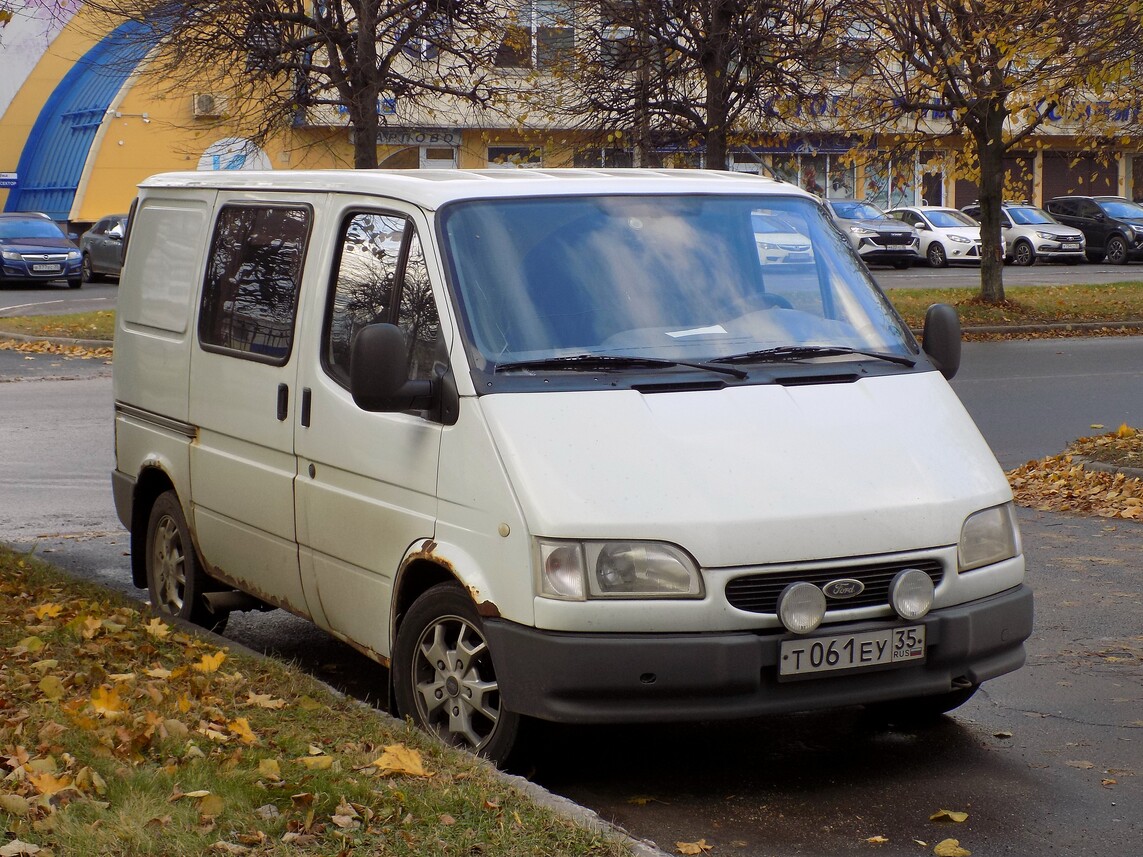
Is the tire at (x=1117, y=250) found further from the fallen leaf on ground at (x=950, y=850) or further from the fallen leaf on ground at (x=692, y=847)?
the fallen leaf on ground at (x=692, y=847)

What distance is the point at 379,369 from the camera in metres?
4.98

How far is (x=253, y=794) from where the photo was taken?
445 centimetres

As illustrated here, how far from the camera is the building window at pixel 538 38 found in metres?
24.9

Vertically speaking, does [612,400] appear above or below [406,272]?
below

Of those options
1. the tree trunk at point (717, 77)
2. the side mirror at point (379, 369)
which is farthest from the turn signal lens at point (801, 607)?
the tree trunk at point (717, 77)

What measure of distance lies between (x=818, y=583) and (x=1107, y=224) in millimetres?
39683

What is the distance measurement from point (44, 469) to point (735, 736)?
7.60 metres

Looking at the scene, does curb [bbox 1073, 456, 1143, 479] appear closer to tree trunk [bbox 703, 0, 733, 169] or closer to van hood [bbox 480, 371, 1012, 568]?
van hood [bbox 480, 371, 1012, 568]

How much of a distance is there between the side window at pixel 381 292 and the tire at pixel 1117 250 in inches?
1524

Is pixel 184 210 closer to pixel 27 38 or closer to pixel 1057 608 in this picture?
pixel 1057 608

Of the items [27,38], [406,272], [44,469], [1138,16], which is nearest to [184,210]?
[406,272]

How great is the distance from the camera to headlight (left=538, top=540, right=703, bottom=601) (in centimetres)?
463

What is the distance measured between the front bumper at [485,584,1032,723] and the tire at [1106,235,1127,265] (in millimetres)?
39104

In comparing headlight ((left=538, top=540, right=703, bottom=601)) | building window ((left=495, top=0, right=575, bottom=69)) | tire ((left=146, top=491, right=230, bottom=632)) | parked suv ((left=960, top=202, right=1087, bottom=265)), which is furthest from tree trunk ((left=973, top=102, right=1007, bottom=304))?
headlight ((left=538, top=540, right=703, bottom=601))
